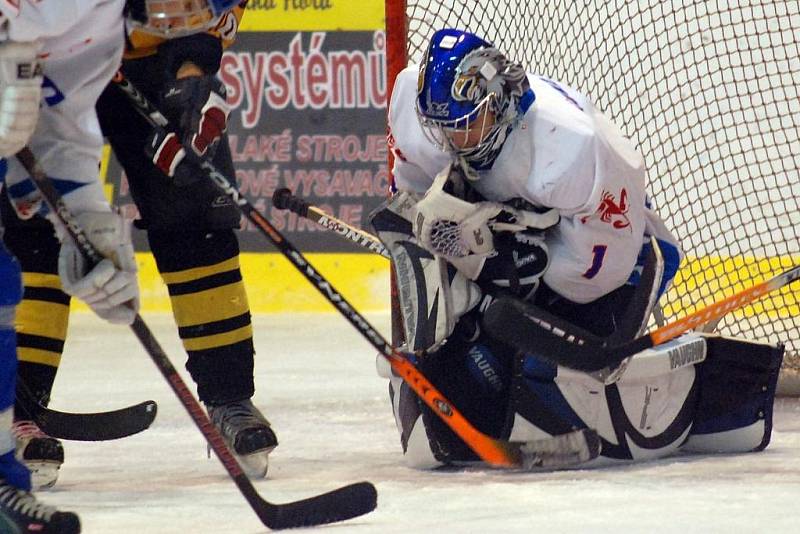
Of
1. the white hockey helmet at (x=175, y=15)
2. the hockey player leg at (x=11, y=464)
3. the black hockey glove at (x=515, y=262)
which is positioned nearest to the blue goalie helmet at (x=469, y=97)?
the black hockey glove at (x=515, y=262)

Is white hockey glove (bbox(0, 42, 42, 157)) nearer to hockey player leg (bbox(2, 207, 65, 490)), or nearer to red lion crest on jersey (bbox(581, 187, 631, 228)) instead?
hockey player leg (bbox(2, 207, 65, 490))

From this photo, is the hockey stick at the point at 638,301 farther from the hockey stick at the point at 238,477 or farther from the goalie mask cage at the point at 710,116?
the goalie mask cage at the point at 710,116

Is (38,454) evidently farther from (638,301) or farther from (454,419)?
(638,301)

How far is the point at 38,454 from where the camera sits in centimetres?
256

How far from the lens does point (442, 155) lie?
2.78m

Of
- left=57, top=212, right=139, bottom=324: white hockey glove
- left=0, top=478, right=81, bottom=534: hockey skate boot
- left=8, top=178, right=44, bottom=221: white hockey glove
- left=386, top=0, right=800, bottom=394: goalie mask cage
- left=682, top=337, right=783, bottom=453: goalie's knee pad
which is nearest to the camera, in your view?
left=0, top=478, right=81, bottom=534: hockey skate boot

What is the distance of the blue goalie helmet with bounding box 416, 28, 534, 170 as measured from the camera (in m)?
2.59

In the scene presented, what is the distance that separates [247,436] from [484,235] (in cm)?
54

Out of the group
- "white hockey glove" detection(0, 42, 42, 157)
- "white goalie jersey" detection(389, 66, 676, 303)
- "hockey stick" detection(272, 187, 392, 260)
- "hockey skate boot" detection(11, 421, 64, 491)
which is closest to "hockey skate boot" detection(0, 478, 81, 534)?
"white hockey glove" detection(0, 42, 42, 157)

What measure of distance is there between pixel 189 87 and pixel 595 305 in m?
0.84

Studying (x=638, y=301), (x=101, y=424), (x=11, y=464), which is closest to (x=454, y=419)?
(x=638, y=301)

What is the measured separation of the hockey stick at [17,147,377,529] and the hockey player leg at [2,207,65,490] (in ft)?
1.65

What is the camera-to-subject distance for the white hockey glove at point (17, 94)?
199 cm

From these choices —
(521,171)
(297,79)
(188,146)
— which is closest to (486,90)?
(521,171)
